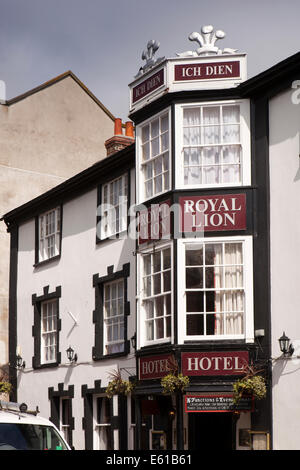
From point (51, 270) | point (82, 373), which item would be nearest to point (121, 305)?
point (82, 373)

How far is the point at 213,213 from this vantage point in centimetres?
1919

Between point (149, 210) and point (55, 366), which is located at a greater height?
point (149, 210)

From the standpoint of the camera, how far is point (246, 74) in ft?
63.6

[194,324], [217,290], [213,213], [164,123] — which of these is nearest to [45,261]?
[164,123]

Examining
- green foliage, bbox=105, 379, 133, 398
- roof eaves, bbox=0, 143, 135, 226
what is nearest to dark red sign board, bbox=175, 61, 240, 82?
roof eaves, bbox=0, 143, 135, 226

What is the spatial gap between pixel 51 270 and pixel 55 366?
3001mm

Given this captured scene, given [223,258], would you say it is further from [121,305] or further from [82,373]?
[82,373]

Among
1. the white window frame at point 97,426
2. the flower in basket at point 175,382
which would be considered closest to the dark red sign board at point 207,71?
the flower in basket at point 175,382

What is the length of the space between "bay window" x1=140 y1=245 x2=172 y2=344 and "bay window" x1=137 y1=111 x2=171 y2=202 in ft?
5.14

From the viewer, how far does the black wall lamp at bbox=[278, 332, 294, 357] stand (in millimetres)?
17703

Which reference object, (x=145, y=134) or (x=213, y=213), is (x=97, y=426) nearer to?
(x=213, y=213)

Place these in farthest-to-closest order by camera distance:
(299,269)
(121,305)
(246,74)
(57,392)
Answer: (57,392), (121,305), (246,74), (299,269)

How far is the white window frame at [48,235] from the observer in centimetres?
2648

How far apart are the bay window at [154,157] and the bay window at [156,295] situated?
1.57 meters
